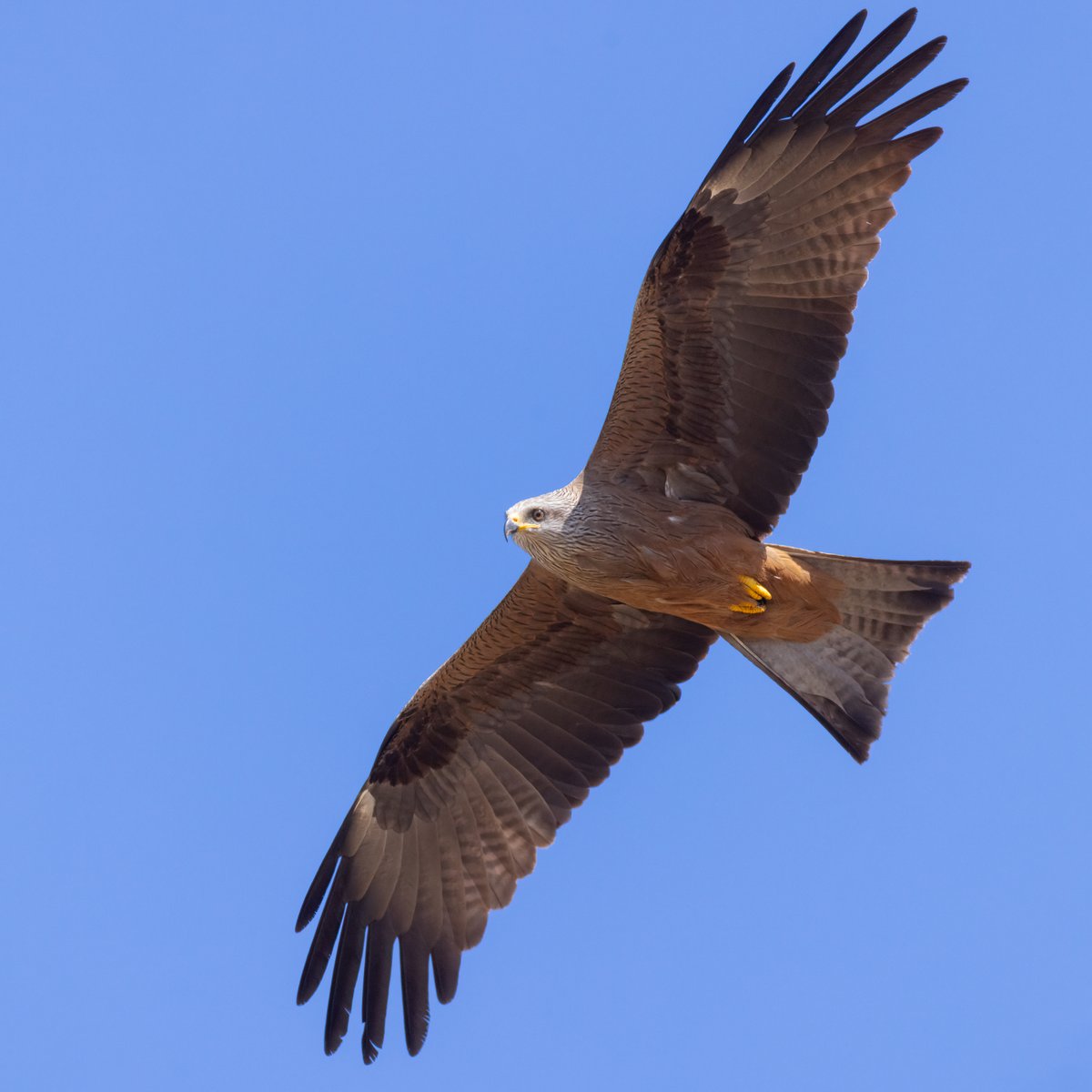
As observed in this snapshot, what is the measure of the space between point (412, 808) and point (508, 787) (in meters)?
0.70

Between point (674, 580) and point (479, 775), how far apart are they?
2.30 metres

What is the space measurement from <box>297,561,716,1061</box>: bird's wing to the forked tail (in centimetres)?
91

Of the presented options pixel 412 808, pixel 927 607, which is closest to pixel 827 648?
pixel 927 607

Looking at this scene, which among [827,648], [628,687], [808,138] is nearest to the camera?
[808,138]

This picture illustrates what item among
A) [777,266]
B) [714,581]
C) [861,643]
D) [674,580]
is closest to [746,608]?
[714,581]

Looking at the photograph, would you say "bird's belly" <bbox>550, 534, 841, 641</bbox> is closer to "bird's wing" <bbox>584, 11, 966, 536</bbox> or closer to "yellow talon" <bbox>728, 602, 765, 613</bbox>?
"yellow talon" <bbox>728, 602, 765, 613</bbox>

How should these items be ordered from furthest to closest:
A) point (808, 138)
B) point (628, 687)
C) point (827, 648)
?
1. point (628, 687)
2. point (827, 648)
3. point (808, 138)

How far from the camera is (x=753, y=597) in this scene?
9703 millimetres

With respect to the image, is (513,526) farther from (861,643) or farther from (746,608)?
(861,643)

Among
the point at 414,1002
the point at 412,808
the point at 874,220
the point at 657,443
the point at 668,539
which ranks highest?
the point at 874,220

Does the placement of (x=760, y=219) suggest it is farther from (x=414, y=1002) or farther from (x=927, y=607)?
(x=414, y=1002)

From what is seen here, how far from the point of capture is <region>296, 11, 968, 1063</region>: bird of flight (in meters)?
9.32

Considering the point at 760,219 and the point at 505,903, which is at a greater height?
the point at 760,219

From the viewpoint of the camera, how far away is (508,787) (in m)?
10.9
